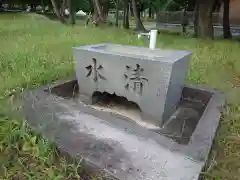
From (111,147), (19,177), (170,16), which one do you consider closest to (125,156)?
(111,147)

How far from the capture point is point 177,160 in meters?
2.07

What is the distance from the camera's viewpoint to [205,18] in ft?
33.2

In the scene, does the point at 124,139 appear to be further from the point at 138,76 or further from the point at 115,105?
the point at 115,105

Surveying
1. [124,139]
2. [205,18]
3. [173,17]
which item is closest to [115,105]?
[124,139]

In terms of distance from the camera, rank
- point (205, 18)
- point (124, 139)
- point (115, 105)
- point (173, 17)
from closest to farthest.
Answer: point (124, 139)
point (115, 105)
point (205, 18)
point (173, 17)

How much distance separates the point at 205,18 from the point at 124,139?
907 centimetres

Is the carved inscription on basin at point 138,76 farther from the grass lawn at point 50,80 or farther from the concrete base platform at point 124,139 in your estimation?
the grass lawn at point 50,80

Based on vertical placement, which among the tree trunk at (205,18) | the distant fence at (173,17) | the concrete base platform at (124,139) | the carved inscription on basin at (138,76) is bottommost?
the concrete base platform at (124,139)

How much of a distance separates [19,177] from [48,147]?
1.02 feet

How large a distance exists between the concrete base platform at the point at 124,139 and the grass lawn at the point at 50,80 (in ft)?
0.46

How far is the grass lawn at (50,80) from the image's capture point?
2.08m

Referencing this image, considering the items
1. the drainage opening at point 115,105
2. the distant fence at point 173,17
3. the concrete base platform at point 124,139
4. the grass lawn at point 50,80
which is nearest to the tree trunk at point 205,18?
the grass lawn at point 50,80

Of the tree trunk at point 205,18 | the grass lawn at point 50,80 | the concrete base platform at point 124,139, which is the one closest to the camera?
the concrete base platform at point 124,139

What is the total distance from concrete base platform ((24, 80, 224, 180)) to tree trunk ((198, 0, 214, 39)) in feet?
24.7
